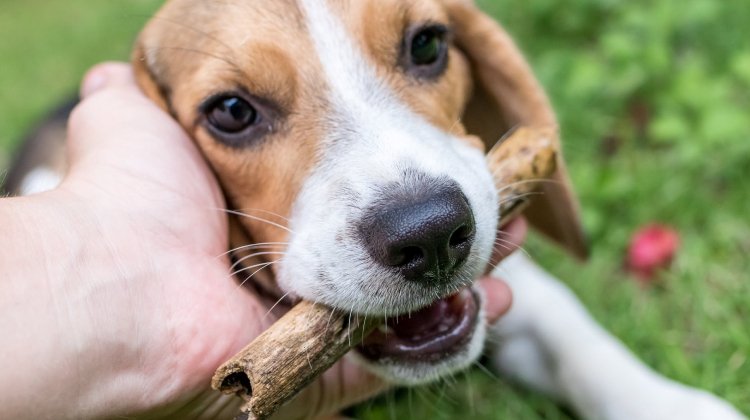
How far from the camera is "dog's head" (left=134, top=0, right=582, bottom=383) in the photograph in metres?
2.67

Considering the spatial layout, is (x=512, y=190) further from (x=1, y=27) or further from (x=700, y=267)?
(x=1, y=27)

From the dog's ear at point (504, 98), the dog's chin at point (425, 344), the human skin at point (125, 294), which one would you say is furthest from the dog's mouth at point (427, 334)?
the dog's ear at point (504, 98)

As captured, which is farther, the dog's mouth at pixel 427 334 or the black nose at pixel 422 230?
the dog's mouth at pixel 427 334

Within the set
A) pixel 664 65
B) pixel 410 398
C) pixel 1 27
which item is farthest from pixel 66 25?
pixel 410 398

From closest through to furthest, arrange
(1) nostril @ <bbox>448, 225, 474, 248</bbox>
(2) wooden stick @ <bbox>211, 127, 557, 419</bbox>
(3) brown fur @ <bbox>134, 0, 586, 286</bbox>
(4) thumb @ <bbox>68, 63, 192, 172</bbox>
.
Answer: (2) wooden stick @ <bbox>211, 127, 557, 419</bbox>
(1) nostril @ <bbox>448, 225, 474, 248</bbox>
(4) thumb @ <bbox>68, 63, 192, 172</bbox>
(3) brown fur @ <bbox>134, 0, 586, 286</bbox>

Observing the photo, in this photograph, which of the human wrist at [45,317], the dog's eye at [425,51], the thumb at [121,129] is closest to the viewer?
the human wrist at [45,317]

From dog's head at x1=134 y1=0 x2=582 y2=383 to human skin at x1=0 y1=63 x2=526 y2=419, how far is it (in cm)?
21

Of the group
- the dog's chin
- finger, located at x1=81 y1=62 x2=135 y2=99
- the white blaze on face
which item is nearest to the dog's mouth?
the dog's chin

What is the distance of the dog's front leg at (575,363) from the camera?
136 inches

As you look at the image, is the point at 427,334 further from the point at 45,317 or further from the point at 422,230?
the point at 45,317

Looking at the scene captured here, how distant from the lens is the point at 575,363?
3703mm

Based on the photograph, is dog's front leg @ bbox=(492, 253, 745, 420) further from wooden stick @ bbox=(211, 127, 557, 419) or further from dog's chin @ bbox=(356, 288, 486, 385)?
wooden stick @ bbox=(211, 127, 557, 419)

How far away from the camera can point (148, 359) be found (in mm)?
2451

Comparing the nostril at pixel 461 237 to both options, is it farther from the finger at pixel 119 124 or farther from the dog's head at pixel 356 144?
the finger at pixel 119 124
